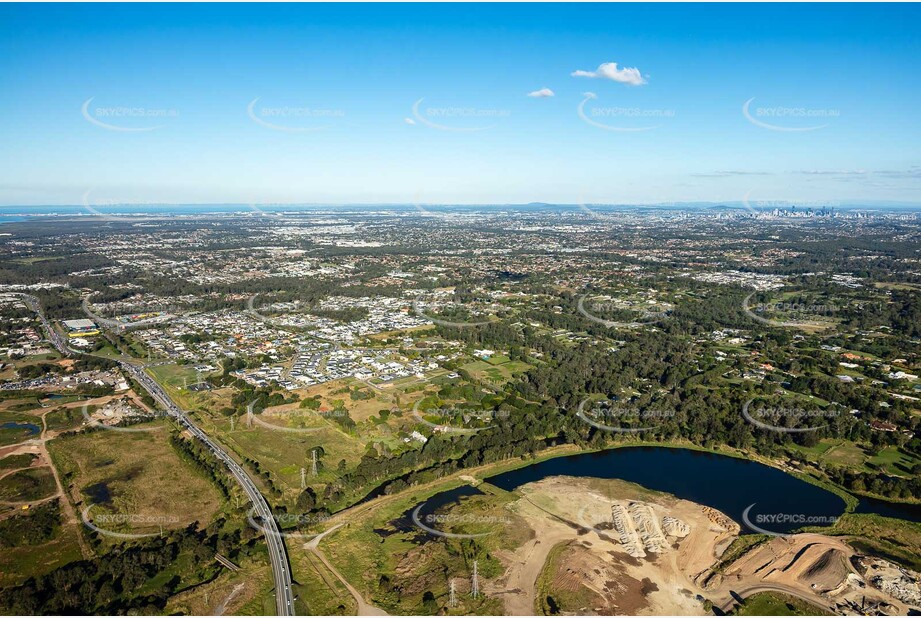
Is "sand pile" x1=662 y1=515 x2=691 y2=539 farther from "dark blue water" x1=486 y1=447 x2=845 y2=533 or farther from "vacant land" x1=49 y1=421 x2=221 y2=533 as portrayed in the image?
"vacant land" x1=49 y1=421 x2=221 y2=533

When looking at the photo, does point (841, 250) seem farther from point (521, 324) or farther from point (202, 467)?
point (202, 467)

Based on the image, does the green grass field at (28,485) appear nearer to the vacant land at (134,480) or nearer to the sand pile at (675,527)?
the vacant land at (134,480)

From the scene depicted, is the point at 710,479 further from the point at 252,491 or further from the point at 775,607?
the point at 252,491

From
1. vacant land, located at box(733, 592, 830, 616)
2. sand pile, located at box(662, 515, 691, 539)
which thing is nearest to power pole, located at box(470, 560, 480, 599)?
sand pile, located at box(662, 515, 691, 539)

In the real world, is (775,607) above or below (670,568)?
→ below

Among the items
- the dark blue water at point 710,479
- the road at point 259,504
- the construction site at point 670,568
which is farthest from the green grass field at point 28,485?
the construction site at point 670,568

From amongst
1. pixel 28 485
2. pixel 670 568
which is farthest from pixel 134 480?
pixel 670 568

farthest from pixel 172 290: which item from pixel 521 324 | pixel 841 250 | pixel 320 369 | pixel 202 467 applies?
pixel 841 250
